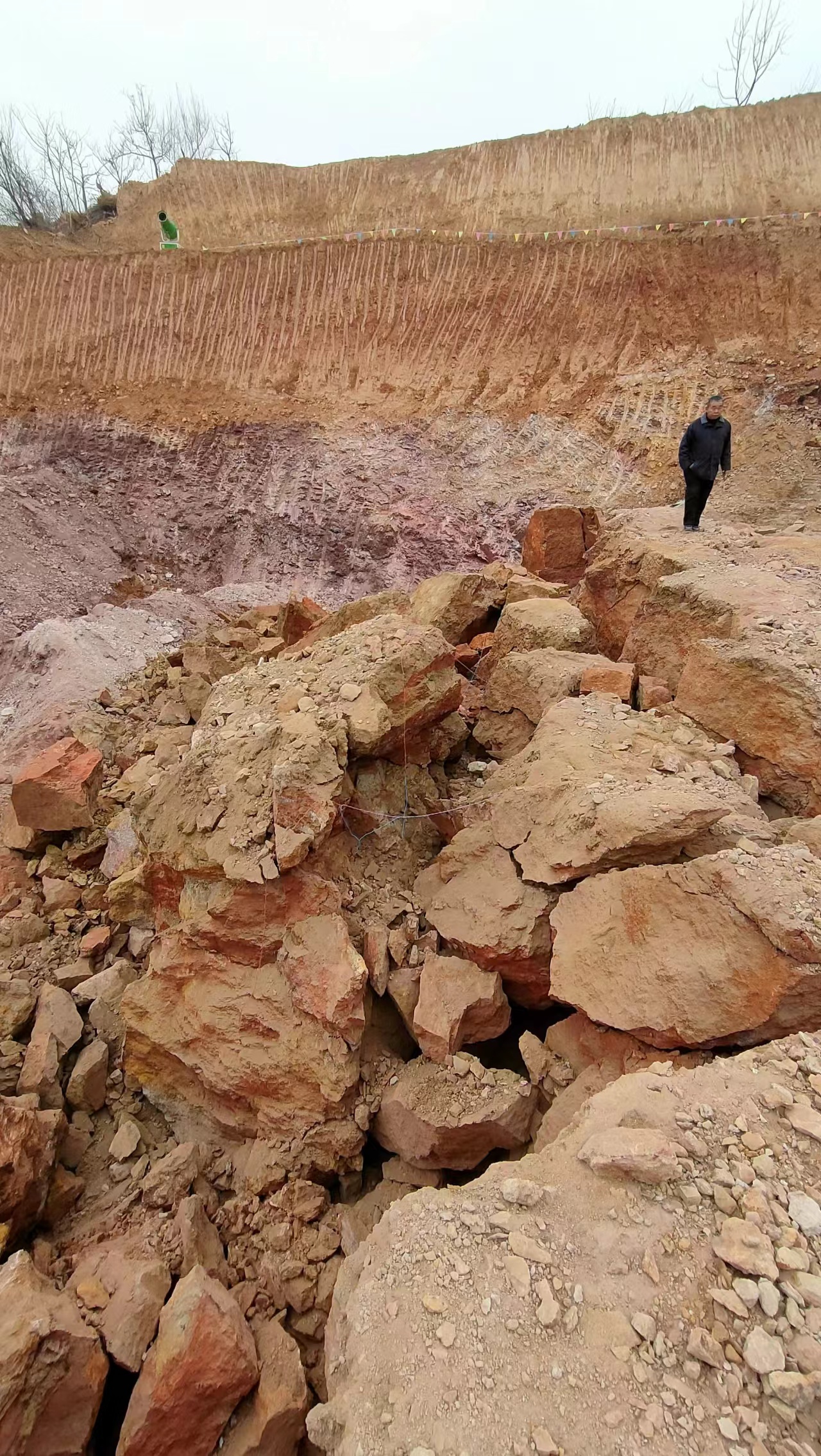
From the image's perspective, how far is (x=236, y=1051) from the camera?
3594mm

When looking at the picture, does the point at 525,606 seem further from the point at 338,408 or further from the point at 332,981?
the point at 338,408

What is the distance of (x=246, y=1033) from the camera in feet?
11.8

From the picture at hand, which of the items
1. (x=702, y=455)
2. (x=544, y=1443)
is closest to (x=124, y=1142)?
(x=544, y=1443)

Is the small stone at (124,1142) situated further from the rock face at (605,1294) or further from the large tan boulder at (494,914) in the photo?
the large tan boulder at (494,914)

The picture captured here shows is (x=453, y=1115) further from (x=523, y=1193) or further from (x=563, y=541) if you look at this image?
(x=563, y=541)

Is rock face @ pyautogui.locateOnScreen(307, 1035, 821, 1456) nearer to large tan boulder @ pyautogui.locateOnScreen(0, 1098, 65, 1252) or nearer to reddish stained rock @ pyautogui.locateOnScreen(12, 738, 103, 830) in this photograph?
large tan boulder @ pyautogui.locateOnScreen(0, 1098, 65, 1252)

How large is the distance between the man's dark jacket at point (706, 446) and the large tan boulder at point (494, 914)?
448cm

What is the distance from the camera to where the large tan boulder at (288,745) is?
366 cm

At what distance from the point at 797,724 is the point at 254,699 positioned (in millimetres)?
3282

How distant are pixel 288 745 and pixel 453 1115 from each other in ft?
6.63

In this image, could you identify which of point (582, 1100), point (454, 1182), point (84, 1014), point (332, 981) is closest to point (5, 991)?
point (84, 1014)

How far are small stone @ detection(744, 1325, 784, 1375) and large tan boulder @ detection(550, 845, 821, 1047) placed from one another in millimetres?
1060

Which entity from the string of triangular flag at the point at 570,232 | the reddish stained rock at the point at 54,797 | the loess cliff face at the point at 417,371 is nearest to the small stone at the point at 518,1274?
the reddish stained rock at the point at 54,797

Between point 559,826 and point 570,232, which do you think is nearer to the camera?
point 559,826
